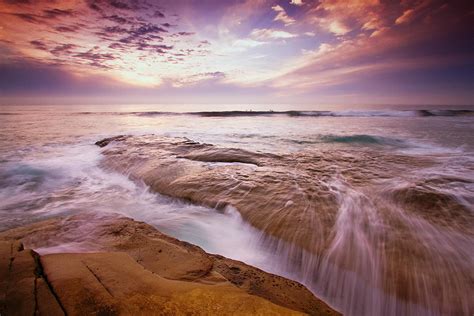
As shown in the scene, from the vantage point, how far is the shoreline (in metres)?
1.79

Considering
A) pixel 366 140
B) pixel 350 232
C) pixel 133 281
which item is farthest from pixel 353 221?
pixel 366 140

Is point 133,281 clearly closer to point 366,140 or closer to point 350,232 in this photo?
point 350,232

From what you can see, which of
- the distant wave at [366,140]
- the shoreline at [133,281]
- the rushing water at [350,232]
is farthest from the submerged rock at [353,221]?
the distant wave at [366,140]

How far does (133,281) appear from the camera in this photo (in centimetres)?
209

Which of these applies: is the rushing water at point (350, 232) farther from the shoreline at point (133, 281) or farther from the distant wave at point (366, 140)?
the distant wave at point (366, 140)

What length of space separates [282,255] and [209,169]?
12.3 feet

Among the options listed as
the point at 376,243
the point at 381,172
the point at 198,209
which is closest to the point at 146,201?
the point at 198,209

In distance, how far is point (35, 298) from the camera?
1.75 metres

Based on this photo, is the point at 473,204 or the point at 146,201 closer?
the point at 473,204

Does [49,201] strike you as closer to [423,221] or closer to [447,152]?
[423,221]

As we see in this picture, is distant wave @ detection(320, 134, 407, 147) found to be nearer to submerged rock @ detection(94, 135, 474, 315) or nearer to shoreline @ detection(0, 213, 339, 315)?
submerged rock @ detection(94, 135, 474, 315)

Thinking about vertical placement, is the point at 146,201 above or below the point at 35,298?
below

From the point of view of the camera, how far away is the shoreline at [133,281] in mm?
1787

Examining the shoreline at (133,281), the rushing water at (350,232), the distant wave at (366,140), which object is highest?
the shoreline at (133,281)
